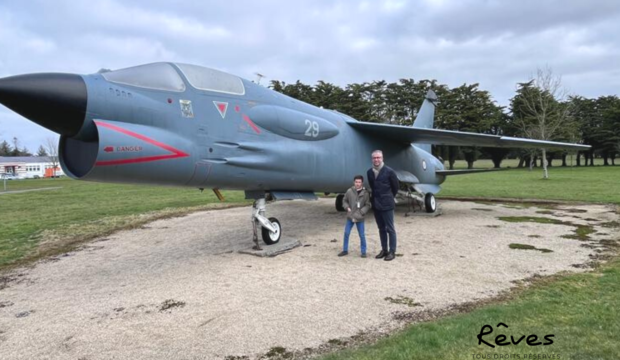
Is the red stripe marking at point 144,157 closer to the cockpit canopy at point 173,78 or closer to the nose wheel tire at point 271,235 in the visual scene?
the cockpit canopy at point 173,78

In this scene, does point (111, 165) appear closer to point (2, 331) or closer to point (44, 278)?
point (2, 331)

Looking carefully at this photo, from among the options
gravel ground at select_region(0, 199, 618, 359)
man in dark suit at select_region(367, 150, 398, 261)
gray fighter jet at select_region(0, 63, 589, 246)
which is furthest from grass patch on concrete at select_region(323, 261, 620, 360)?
gray fighter jet at select_region(0, 63, 589, 246)

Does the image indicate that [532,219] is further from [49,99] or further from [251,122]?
[49,99]

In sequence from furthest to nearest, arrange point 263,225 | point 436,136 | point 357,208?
point 436,136 < point 263,225 < point 357,208

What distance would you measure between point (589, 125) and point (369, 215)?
6507 centimetres

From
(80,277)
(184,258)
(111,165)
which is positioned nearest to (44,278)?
(80,277)

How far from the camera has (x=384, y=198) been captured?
7047 mm

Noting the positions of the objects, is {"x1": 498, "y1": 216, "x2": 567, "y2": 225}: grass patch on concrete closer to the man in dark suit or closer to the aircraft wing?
the aircraft wing

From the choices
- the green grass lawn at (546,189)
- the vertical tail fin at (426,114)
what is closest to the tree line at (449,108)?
the green grass lawn at (546,189)

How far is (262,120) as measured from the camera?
24.0 feet

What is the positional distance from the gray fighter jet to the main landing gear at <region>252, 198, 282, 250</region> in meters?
0.02

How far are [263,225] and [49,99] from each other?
4146 mm

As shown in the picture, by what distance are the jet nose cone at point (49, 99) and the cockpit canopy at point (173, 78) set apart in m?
0.63

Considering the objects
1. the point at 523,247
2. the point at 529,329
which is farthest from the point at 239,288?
the point at 523,247
